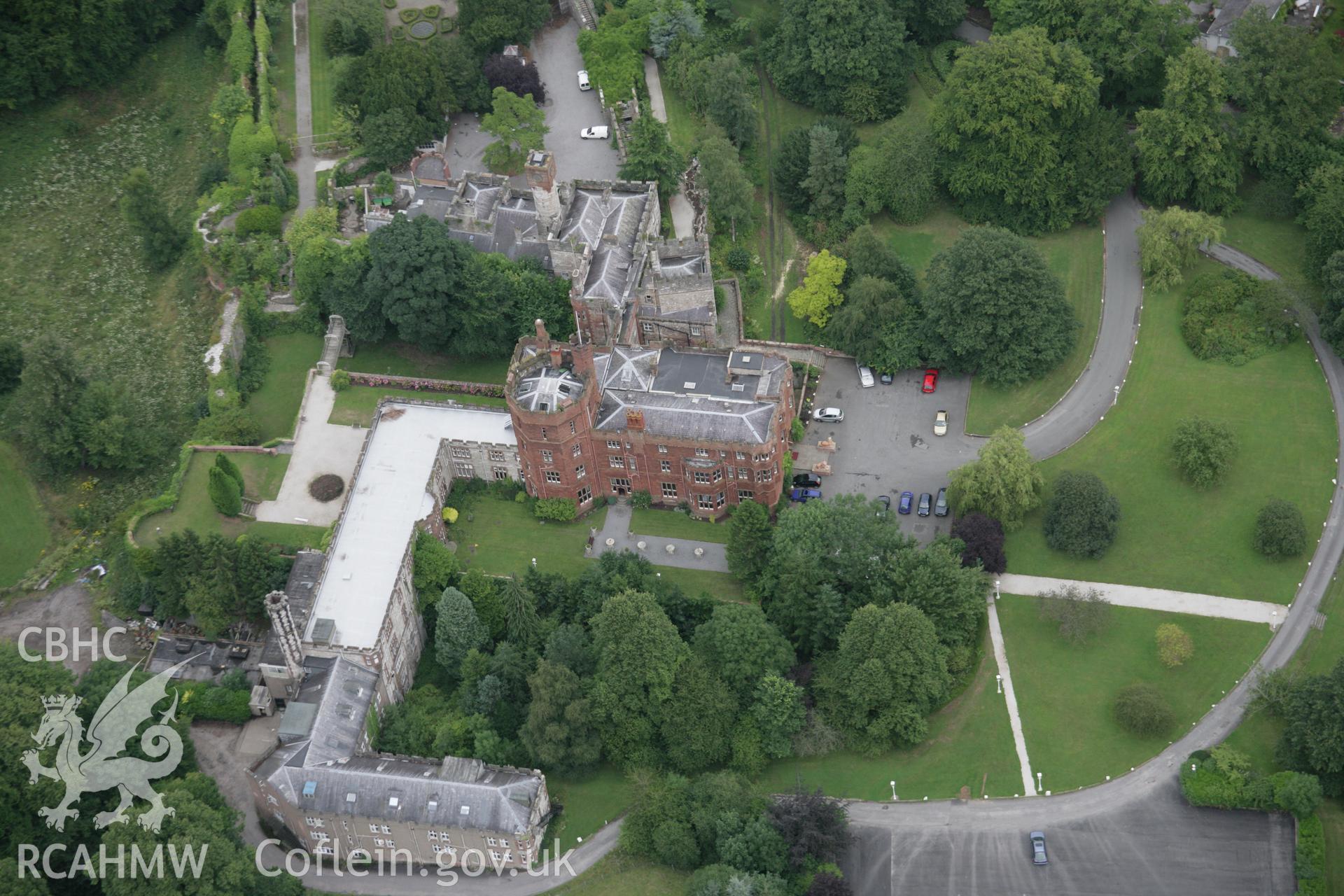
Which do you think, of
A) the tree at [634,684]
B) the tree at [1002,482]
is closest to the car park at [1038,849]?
the tree at [1002,482]

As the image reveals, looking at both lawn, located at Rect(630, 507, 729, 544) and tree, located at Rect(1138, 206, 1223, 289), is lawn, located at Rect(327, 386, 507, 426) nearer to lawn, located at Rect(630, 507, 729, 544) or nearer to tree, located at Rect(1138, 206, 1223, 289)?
lawn, located at Rect(630, 507, 729, 544)

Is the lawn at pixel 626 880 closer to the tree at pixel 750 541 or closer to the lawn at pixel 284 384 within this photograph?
the tree at pixel 750 541

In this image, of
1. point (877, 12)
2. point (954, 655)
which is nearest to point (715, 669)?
point (954, 655)

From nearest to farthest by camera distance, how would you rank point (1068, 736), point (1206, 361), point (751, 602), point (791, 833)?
point (791, 833), point (1068, 736), point (751, 602), point (1206, 361)

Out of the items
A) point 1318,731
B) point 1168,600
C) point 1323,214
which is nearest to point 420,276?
point 1168,600

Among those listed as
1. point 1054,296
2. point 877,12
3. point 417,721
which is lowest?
point 417,721

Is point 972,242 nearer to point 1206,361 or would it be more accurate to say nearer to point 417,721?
point 1206,361

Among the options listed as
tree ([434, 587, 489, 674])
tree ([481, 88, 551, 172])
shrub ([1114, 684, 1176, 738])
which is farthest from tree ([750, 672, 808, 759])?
tree ([481, 88, 551, 172])

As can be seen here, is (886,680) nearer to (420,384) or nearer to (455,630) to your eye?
(455,630)
